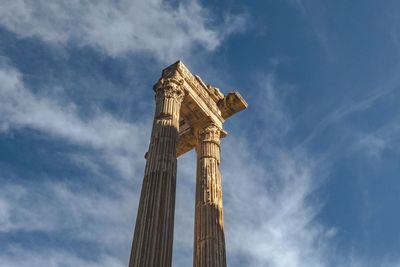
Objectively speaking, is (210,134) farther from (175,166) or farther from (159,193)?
(159,193)

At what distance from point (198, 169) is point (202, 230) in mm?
4145

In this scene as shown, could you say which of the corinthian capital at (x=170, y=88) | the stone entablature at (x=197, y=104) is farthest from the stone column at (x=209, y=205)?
the corinthian capital at (x=170, y=88)

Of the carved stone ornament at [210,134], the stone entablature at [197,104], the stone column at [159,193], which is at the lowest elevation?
the stone column at [159,193]

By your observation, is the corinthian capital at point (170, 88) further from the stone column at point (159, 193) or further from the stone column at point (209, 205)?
the stone column at point (209, 205)

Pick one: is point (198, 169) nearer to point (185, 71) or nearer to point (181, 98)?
point (181, 98)

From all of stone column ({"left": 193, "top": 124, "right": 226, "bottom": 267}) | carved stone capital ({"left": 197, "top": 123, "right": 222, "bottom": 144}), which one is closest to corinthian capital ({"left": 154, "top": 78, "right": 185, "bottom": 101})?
carved stone capital ({"left": 197, "top": 123, "right": 222, "bottom": 144})

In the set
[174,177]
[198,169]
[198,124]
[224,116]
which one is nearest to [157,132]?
[174,177]

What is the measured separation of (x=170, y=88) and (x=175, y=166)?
17.5ft

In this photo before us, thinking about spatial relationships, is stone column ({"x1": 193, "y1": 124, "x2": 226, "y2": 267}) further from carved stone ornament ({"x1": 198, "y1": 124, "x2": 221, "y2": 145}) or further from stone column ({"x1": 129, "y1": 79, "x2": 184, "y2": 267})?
stone column ({"x1": 129, "y1": 79, "x2": 184, "y2": 267})

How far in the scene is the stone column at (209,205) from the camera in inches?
803

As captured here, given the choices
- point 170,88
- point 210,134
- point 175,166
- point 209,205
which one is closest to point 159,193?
point 175,166

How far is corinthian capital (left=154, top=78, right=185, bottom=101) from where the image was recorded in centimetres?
2352

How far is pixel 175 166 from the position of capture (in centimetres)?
2006

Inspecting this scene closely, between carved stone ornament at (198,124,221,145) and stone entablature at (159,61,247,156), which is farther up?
stone entablature at (159,61,247,156)
